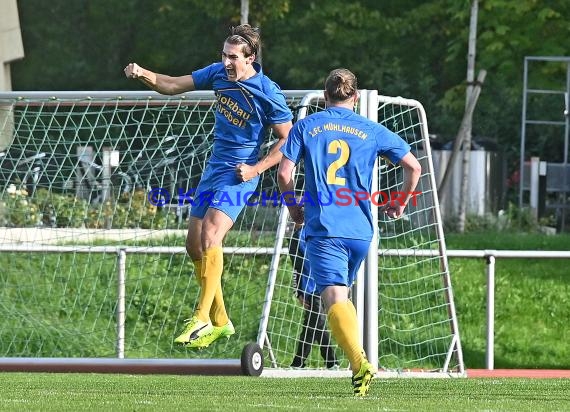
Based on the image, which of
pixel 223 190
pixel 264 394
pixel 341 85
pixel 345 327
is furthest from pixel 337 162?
pixel 264 394

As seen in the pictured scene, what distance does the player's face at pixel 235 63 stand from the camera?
9688mm

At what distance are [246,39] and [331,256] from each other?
189cm

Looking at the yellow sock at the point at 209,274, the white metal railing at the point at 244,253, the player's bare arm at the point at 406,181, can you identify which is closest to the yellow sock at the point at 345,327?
the player's bare arm at the point at 406,181

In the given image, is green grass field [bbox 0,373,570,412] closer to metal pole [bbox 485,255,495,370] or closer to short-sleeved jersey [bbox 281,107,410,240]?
short-sleeved jersey [bbox 281,107,410,240]

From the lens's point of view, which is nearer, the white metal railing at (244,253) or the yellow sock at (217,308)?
the yellow sock at (217,308)

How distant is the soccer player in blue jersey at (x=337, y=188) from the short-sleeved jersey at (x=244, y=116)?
3.63 ft

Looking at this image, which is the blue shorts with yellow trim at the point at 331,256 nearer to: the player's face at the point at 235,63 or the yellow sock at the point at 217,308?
Result: the yellow sock at the point at 217,308

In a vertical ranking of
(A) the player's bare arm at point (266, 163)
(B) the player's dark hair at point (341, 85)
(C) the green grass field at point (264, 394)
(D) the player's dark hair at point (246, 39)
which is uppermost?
(D) the player's dark hair at point (246, 39)

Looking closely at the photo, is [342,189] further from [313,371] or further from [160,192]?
[160,192]

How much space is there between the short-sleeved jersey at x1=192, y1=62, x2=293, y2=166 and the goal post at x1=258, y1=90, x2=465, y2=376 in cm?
127

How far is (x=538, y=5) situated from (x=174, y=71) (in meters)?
12.6

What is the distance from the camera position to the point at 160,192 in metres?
13.7

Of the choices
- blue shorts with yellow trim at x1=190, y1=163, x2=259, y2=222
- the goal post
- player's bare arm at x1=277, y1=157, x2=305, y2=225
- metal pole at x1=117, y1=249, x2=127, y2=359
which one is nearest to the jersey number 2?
player's bare arm at x1=277, y1=157, x2=305, y2=225

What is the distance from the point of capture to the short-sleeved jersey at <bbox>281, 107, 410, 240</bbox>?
8477 millimetres
